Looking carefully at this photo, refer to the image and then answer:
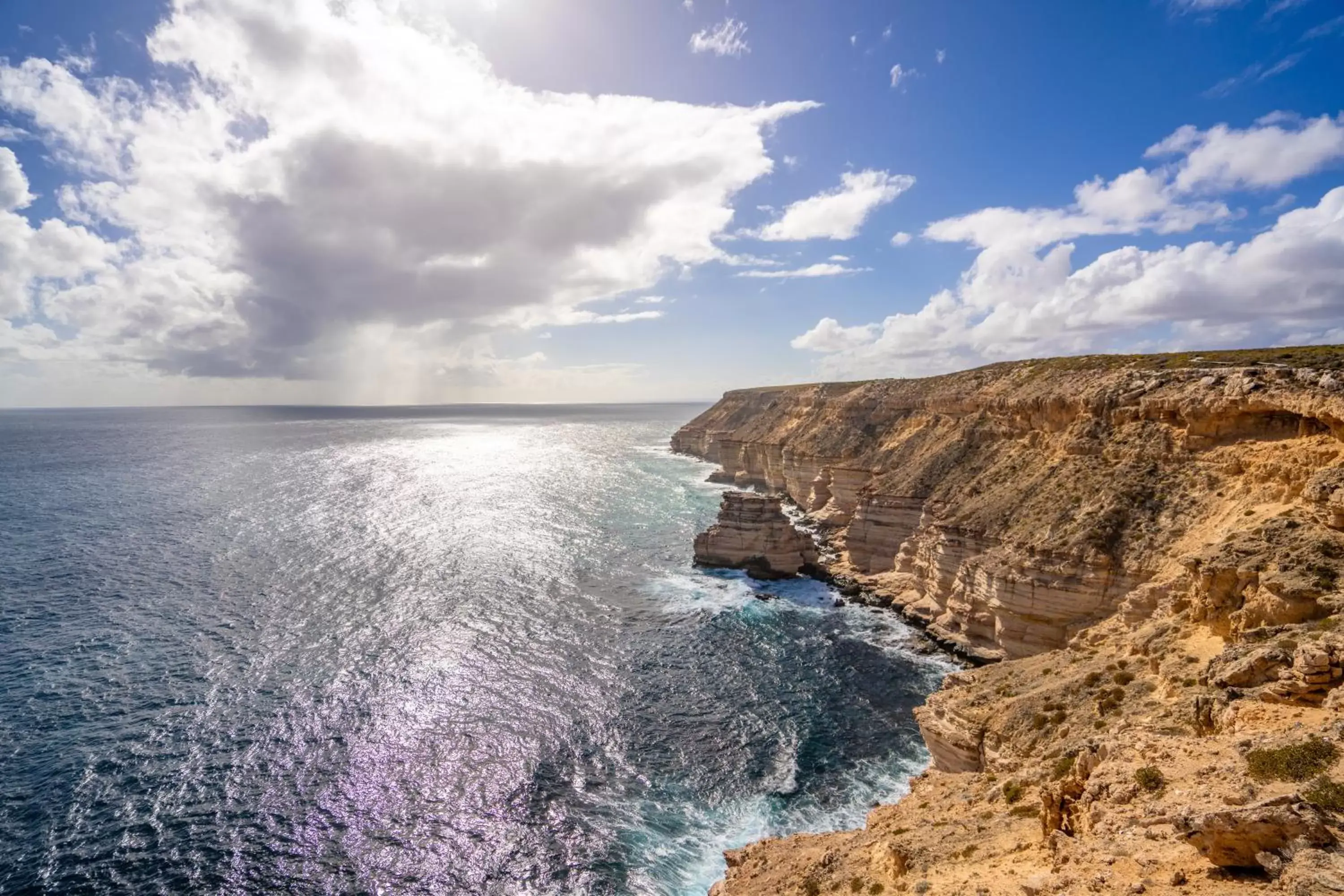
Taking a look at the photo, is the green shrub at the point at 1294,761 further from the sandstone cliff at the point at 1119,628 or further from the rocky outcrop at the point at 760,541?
the rocky outcrop at the point at 760,541

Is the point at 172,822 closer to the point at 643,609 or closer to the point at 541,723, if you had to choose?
the point at 541,723

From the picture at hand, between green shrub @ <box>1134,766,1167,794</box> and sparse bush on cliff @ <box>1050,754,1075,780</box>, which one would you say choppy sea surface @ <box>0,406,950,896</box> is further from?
green shrub @ <box>1134,766,1167,794</box>

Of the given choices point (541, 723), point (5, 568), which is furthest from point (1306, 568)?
point (5, 568)

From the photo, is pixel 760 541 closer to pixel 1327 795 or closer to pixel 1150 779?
pixel 1150 779

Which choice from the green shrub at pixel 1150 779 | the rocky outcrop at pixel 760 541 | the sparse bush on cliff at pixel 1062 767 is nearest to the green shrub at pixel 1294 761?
the green shrub at pixel 1150 779

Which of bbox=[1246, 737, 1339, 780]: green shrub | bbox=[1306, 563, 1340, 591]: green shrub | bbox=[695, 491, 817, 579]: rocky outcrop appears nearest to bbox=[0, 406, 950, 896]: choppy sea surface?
bbox=[695, 491, 817, 579]: rocky outcrop

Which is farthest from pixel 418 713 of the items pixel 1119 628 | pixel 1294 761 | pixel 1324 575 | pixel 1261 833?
pixel 1324 575

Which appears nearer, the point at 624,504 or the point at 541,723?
the point at 541,723
